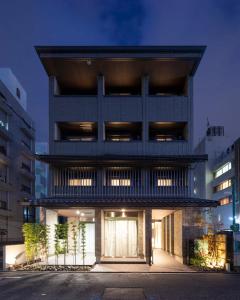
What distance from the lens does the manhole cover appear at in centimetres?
1711

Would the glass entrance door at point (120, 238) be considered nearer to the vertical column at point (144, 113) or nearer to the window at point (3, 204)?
the vertical column at point (144, 113)

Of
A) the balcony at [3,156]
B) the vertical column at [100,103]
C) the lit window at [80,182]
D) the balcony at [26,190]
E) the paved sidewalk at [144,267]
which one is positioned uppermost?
the vertical column at [100,103]

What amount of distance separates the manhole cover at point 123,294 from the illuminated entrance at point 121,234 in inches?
511

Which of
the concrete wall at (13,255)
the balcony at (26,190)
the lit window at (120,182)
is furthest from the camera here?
→ the balcony at (26,190)

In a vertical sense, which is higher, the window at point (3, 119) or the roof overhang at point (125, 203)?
the window at point (3, 119)

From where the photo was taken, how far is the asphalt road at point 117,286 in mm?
17734

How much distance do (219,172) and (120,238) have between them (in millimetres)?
65901

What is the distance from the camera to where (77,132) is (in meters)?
36.9

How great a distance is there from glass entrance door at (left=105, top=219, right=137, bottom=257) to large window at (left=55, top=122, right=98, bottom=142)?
809cm

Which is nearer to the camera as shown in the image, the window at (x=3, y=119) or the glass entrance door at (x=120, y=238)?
the glass entrance door at (x=120, y=238)

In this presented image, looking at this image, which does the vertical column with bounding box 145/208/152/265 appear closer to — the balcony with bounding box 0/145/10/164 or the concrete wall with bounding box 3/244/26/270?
the concrete wall with bounding box 3/244/26/270

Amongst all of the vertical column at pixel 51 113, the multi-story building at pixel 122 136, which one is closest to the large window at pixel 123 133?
the multi-story building at pixel 122 136

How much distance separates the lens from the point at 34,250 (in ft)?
96.7

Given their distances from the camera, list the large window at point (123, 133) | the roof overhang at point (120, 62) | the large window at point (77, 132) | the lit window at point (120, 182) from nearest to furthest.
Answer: the roof overhang at point (120, 62) < the lit window at point (120, 182) < the large window at point (77, 132) < the large window at point (123, 133)
